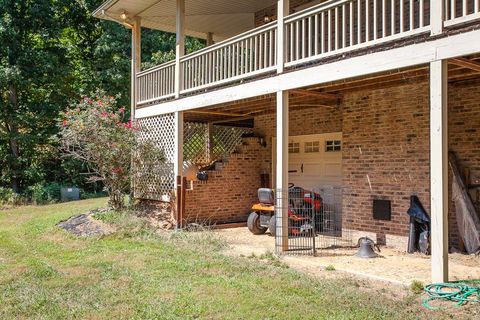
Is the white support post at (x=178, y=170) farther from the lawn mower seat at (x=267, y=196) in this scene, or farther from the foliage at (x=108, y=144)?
the lawn mower seat at (x=267, y=196)

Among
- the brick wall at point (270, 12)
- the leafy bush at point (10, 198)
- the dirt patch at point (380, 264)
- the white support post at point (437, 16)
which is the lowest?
the dirt patch at point (380, 264)

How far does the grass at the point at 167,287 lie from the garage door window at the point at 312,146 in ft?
11.7

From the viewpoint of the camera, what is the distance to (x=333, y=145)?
32.9 ft

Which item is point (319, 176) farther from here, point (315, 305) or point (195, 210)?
point (315, 305)

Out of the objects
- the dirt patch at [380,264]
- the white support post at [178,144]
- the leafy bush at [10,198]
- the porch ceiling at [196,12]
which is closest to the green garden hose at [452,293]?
the dirt patch at [380,264]

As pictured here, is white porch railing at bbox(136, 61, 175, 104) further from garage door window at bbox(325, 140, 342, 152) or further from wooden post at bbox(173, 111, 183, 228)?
garage door window at bbox(325, 140, 342, 152)

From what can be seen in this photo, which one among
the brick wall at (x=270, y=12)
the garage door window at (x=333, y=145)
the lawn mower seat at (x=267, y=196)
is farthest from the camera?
the brick wall at (x=270, y=12)

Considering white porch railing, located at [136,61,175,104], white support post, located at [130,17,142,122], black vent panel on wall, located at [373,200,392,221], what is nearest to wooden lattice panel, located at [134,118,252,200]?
white porch railing, located at [136,61,175,104]

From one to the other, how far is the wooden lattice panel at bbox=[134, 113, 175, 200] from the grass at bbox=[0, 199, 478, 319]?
262 cm

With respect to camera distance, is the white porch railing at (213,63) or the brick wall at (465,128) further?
the white porch railing at (213,63)

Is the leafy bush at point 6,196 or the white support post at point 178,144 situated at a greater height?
the white support post at point 178,144

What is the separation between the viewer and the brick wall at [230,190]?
35.1 ft

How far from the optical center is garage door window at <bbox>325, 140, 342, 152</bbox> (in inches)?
390

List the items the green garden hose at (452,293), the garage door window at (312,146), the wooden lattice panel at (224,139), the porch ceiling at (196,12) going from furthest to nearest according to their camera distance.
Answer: the wooden lattice panel at (224,139), the porch ceiling at (196,12), the garage door window at (312,146), the green garden hose at (452,293)
